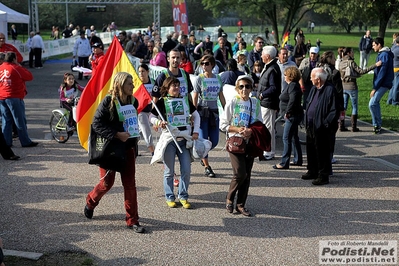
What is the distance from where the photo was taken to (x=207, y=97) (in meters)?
9.36

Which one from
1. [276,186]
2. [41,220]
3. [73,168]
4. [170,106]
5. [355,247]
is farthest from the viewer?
[73,168]

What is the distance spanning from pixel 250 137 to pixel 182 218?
130cm

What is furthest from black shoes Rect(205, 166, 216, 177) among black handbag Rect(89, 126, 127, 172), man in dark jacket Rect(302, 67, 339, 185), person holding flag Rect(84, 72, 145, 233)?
black handbag Rect(89, 126, 127, 172)

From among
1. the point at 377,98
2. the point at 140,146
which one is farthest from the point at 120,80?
the point at 377,98

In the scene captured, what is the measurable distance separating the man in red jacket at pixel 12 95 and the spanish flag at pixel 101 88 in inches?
145

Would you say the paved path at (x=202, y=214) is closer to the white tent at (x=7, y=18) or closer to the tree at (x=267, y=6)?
the white tent at (x=7, y=18)

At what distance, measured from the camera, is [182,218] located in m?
7.31

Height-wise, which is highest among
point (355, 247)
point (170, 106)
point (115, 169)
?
point (170, 106)

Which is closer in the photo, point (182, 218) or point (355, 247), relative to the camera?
point (355, 247)

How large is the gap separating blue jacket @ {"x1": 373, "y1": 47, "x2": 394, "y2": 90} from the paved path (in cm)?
255

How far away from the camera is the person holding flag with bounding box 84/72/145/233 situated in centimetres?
666

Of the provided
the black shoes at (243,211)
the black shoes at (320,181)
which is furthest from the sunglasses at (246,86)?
the black shoes at (320,181)

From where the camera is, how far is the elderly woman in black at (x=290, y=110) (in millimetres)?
9695

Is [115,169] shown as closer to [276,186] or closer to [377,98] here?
[276,186]
